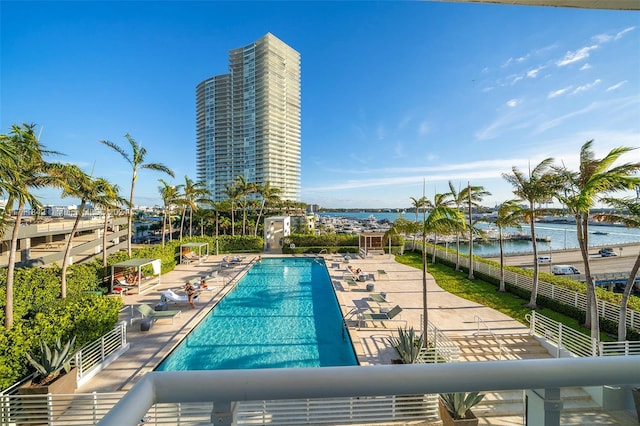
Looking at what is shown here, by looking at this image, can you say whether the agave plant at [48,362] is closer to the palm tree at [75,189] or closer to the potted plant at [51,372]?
the potted plant at [51,372]

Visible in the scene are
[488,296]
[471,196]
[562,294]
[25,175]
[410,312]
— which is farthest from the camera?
[471,196]

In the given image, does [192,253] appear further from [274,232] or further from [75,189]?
[75,189]

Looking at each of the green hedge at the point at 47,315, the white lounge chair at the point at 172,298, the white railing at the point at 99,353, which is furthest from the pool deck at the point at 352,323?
the green hedge at the point at 47,315

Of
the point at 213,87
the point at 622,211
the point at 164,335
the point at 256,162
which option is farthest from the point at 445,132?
the point at 213,87

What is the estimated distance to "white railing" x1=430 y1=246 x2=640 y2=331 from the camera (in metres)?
9.36

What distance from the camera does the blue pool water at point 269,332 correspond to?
340 inches

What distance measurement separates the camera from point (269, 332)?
34.4 ft

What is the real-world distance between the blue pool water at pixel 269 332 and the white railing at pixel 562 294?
9.26 meters

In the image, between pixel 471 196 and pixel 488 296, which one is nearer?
pixel 488 296

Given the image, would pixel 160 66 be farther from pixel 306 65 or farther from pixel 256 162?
pixel 306 65

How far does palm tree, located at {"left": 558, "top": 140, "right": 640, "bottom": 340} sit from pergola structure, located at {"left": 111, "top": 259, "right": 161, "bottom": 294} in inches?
730

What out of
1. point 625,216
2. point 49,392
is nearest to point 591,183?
point 625,216

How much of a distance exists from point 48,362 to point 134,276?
1166 centimetres

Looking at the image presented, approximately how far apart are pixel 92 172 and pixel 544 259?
38863 millimetres
